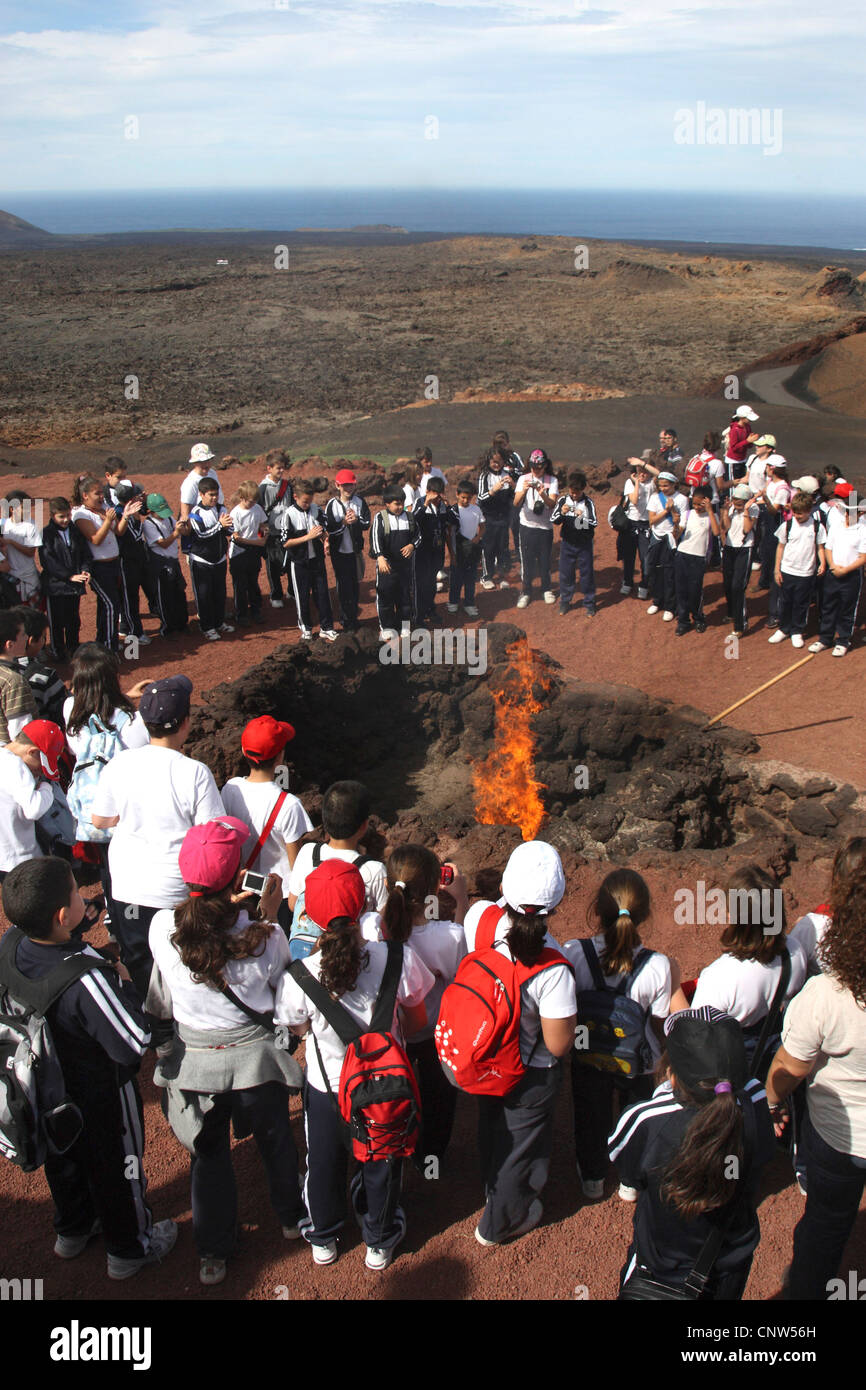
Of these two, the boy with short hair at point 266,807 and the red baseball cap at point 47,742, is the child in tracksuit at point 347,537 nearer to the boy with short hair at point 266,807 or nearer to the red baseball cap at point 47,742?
the red baseball cap at point 47,742

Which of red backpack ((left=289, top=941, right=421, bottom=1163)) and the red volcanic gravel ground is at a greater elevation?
red backpack ((left=289, top=941, right=421, bottom=1163))

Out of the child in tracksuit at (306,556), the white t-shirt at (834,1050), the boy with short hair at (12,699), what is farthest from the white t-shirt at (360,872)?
the child in tracksuit at (306,556)

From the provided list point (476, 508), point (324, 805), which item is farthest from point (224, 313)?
point (324, 805)

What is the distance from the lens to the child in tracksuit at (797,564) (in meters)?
10.2

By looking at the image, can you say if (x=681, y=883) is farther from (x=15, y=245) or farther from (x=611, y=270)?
(x=15, y=245)

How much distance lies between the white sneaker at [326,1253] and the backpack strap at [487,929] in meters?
1.51

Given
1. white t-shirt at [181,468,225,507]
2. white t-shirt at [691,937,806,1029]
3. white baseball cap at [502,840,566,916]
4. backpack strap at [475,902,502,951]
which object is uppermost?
white t-shirt at [181,468,225,507]

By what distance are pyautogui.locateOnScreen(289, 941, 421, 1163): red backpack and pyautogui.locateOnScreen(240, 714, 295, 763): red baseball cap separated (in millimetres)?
1345

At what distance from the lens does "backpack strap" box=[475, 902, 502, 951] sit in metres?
3.99

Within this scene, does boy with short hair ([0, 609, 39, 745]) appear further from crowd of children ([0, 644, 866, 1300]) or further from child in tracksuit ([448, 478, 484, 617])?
child in tracksuit ([448, 478, 484, 617])

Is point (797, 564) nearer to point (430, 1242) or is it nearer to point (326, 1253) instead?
point (430, 1242)

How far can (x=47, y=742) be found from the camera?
529 centimetres

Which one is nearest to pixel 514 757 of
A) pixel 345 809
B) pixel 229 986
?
pixel 345 809

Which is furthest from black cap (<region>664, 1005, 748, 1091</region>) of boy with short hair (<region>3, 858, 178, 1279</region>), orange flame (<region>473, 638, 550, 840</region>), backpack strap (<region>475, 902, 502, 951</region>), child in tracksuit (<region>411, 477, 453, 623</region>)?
child in tracksuit (<region>411, 477, 453, 623</region>)
